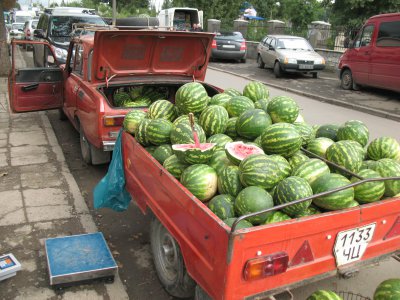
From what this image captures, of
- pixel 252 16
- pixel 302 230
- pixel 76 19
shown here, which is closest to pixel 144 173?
pixel 302 230

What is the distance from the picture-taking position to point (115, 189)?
4336mm

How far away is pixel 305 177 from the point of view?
117 inches

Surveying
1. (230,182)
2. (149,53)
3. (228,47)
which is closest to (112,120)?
(149,53)

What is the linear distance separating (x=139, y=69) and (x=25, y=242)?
3.18 meters

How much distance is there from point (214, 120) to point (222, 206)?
120 cm

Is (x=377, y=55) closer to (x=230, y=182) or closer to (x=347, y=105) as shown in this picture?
(x=347, y=105)

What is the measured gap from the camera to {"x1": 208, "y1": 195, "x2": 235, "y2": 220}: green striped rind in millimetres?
2717

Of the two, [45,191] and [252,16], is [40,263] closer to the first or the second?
[45,191]

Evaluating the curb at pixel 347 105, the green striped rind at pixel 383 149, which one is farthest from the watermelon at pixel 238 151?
the curb at pixel 347 105

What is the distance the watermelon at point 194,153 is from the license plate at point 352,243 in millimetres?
1134

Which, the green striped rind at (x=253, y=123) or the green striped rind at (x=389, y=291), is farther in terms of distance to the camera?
the green striped rind at (x=253, y=123)

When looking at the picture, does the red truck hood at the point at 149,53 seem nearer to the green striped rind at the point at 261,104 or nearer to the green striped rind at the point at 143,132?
the green striped rind at the point at 143,132

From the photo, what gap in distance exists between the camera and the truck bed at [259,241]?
228 centimetres

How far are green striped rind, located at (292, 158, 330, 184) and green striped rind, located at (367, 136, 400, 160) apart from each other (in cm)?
66
